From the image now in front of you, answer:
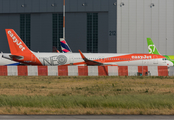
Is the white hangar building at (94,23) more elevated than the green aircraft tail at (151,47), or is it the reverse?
the white hangar building at (94,23)

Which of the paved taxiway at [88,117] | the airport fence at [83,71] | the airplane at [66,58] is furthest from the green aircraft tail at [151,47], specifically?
the paved taxiway at [88,117]

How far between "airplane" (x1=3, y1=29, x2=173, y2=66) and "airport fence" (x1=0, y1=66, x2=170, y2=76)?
712 cm

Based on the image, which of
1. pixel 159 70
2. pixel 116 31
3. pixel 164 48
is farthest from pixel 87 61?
pixel 164 48

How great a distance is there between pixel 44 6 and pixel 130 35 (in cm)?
2161

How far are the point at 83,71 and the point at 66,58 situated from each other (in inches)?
332

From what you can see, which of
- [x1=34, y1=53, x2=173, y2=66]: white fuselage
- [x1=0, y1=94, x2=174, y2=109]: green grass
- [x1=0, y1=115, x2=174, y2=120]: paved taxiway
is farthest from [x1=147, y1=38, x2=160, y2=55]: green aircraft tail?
[x1=0, y1=115, x2=174, y2=120]: paved taxiway

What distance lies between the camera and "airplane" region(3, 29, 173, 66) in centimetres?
4094

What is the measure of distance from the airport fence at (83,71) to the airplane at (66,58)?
7.12 meters

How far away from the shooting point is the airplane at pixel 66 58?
40938 millimetres

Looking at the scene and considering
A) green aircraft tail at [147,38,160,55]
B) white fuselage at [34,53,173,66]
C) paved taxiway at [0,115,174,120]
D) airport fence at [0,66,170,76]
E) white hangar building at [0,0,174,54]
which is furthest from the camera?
white hangar building at [0,0,174,54]

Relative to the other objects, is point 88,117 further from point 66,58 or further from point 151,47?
point 151,47

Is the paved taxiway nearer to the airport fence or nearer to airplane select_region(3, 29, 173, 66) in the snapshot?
the airport fence

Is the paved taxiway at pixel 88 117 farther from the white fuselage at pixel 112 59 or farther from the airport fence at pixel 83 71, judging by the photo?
the white fuselage at pixel 112 59

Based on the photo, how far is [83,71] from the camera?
34000 millimetres
